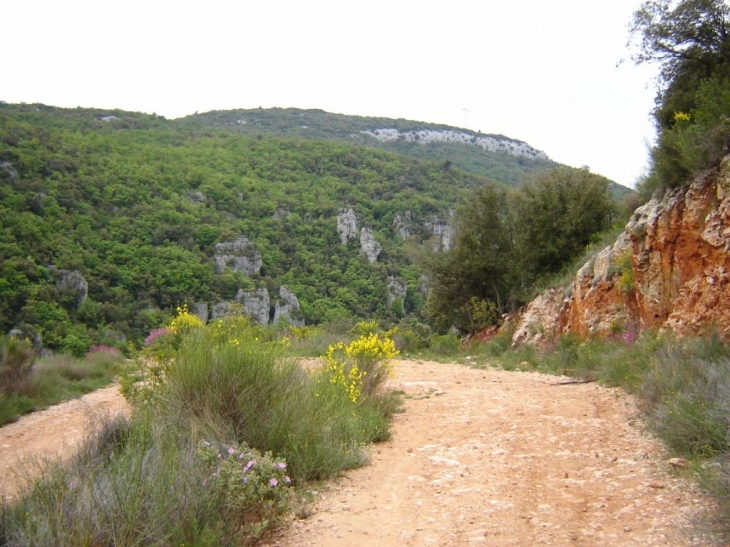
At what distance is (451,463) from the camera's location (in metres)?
5.05

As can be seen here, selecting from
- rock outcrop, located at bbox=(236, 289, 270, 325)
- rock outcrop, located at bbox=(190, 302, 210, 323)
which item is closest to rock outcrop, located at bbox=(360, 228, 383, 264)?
rock outcrop, located at bbox=(236, 289, 270, 325)

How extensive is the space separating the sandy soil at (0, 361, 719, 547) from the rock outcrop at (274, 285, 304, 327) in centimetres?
2952

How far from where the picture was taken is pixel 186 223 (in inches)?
1695

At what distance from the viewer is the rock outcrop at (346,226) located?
52.6 meters

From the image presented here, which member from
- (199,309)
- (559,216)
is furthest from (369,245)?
(559,216)

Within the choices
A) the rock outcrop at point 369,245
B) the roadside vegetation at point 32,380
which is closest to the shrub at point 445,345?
the roadside vegetation at point 32,380

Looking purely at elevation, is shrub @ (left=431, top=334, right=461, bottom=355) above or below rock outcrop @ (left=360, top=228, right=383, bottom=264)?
below

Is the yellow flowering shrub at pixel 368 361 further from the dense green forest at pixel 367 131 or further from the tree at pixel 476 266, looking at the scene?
the dense green forest at pixel 367 131

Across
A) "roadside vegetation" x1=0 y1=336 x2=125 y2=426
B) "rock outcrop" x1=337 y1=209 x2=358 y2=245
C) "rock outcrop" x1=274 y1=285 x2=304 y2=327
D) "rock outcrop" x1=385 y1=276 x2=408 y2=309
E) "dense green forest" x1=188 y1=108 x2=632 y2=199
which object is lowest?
"rock outcrop" x1=274 y1=285 x2=304 y2=327

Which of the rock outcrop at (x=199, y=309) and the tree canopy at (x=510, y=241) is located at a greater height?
the tree canopy at (x=510, y=241)

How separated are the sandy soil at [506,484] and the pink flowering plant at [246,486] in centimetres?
17

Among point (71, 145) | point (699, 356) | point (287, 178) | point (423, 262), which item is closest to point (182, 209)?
point (71, 145)

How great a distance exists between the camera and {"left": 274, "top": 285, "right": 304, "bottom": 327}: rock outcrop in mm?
37253

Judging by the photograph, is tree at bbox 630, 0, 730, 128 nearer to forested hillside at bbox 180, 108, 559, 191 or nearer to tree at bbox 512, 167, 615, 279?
tree at bbox 512, 167, 615, 279
